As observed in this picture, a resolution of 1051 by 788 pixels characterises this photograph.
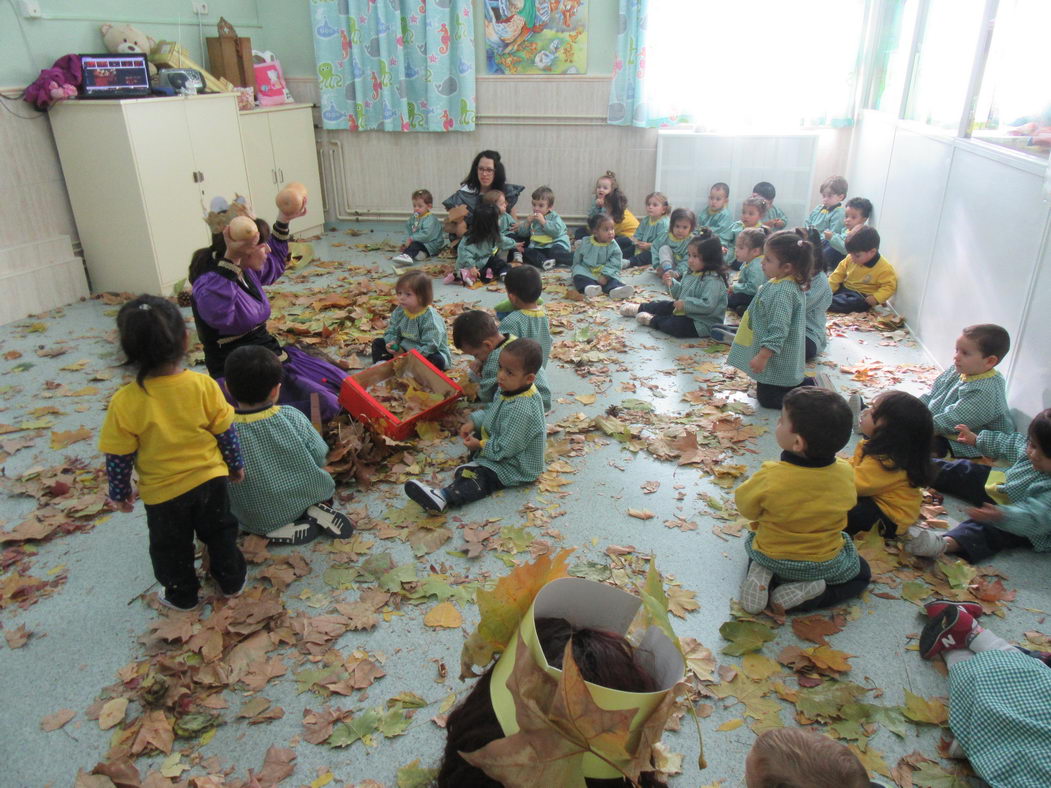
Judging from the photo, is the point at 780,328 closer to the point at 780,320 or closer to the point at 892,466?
the point at 780,320

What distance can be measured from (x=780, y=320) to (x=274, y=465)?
9.36 feet

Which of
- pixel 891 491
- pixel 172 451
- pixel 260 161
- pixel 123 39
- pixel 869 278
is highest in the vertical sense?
pixel 123 39

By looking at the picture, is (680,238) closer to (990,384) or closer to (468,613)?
(990,384)

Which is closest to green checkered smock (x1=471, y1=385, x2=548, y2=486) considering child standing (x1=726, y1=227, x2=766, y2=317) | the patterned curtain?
child standing (x1=726, y1=227, x2=766, y2=317)

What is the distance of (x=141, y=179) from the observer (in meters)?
5.68

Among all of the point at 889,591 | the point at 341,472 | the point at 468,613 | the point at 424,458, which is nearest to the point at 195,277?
the point at 341,472

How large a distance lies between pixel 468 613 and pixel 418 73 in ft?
22.6

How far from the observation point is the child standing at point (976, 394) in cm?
346

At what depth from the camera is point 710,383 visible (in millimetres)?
4562

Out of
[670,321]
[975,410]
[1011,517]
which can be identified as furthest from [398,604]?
[670,321]

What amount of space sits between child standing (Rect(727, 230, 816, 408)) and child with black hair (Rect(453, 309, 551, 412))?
1.31 metres

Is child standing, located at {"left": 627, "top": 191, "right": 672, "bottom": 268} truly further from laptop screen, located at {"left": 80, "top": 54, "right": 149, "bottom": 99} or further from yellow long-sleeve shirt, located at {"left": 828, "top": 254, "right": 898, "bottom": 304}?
laptop screen, located at {"left": 80, "top": 54, "right": 149, "bottom": 99}

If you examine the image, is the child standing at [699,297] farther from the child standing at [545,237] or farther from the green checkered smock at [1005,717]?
the green checkered smock at [1005,717]

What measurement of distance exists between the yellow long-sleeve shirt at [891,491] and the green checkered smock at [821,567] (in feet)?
1.19
